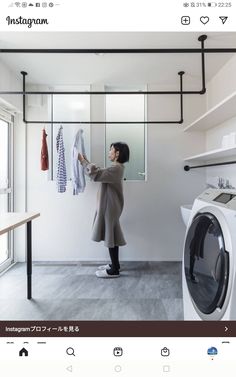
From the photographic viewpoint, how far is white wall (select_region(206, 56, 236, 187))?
181cm

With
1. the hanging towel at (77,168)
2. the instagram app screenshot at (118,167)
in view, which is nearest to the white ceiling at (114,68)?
the instagram app screenshot at (118,167)

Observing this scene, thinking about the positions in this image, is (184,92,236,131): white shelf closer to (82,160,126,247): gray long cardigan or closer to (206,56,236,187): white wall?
(206,56,236,187): white wall

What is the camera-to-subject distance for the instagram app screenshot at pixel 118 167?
0.69 m

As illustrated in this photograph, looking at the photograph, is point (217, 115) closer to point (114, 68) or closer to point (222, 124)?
point (222, 124)

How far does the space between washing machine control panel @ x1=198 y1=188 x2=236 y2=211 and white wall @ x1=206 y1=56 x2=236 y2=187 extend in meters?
1.01

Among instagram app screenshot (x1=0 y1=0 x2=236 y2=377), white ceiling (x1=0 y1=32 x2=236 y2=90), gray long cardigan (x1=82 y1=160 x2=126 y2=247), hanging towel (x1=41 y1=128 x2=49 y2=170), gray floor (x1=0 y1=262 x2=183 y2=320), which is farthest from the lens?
hanging towel (x1=41 y1=128 x2=49 y2=170)

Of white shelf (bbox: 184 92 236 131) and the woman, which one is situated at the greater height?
white shelf (bbox: 184 92 236 131)

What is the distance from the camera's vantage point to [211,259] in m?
0.82

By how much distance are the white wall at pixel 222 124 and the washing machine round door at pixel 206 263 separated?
3.53 feet

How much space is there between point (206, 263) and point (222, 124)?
153 cm
